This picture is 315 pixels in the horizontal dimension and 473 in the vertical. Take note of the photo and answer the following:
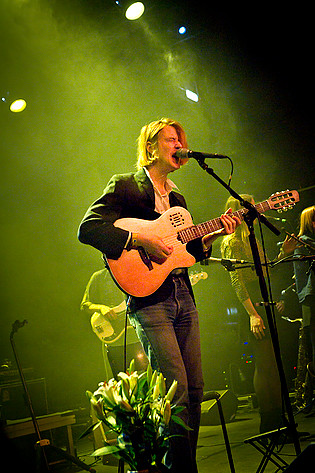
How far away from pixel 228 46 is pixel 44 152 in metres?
2.98

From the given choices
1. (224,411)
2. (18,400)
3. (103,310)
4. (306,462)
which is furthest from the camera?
(224,411)

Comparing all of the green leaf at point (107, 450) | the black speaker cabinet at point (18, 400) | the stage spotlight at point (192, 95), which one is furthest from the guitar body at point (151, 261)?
the stage spotlight at point (192, 95)

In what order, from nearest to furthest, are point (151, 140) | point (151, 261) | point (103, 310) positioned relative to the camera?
point (151, 261) < point (151, 140) < point (103, 310)

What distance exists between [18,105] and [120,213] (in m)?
3.45

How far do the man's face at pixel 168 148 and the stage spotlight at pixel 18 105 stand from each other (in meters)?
3.18

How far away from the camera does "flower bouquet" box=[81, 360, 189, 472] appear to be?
5.17 feet

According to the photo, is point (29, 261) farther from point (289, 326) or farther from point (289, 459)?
point (289, 459)

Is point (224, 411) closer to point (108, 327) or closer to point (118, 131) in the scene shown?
point (108, 327)

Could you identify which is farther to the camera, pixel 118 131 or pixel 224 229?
pixel 118 131

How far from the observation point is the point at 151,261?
2.40 meters

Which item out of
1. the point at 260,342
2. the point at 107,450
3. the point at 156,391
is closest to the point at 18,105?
the point at 260,342

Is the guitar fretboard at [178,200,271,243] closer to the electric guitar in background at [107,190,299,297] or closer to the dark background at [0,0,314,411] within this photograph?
the electric guitar in background at [107,190,299,297]

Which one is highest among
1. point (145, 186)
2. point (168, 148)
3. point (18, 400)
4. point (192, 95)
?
point (192, 95)

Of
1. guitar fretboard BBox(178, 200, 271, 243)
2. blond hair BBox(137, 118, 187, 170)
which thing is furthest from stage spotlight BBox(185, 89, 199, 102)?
guitar fretboard BBox(178, 200, 271, 243)
